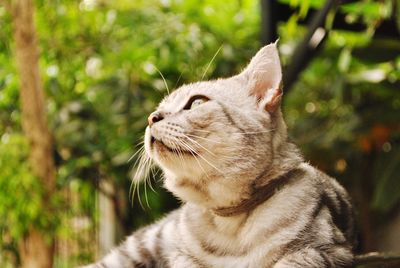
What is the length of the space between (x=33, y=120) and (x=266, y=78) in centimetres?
137

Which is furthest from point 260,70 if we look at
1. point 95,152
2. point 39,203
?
point 95,152

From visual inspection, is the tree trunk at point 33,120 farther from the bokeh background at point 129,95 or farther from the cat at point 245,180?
the cat at point 245,180

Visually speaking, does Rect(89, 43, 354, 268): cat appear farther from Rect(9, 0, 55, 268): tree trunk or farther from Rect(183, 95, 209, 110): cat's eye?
Rect(9, 0, 55, 268): tree trunk

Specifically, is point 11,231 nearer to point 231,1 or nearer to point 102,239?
point 102,239

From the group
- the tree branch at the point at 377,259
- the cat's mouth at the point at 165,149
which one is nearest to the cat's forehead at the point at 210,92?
the cat's mouth at the point at 165,149

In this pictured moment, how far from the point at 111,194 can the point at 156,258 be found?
1831 millimetres

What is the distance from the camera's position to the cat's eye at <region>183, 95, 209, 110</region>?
53.6 inches

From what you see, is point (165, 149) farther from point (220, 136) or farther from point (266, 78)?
point (266, 78)

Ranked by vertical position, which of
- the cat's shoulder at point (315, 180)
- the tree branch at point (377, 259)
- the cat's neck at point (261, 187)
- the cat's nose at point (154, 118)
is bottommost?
the tree branch at point (377, 259)

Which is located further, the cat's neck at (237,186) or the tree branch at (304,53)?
the tree branch at (304,53)

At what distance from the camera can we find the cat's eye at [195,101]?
1360 millimetres

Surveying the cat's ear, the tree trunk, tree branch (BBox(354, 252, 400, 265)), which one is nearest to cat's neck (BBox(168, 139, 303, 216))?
the cat's ear

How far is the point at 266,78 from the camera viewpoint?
1.37m

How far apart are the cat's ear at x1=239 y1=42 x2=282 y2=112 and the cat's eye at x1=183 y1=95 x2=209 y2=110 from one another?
0.37ft
